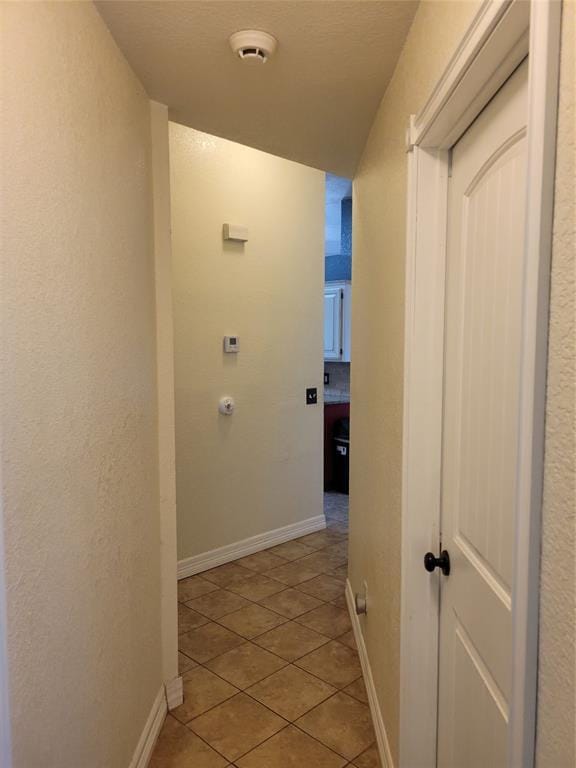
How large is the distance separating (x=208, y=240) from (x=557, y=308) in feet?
9.10

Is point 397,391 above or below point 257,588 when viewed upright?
above

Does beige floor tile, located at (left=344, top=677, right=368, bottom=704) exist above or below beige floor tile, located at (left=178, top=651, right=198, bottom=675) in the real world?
above

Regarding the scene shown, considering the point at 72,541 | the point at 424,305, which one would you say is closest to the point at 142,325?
the point at 72,541

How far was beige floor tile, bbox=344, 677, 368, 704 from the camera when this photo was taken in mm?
2141

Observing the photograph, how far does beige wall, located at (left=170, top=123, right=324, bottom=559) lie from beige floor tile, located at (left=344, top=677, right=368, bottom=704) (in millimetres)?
1383

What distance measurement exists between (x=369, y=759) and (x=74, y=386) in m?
1.60

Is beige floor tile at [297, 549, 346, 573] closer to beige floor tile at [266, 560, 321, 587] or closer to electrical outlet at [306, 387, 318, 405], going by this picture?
beige floor tile at [266, 560, 321, 587]

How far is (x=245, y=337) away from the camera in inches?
136

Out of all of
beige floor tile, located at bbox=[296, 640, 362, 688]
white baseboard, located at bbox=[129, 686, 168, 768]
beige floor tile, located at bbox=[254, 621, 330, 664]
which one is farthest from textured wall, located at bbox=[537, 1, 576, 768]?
beige floor tile, located at bbox=[254, 621, 330, 664]

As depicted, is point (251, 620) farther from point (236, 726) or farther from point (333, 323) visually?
point (333, 323)

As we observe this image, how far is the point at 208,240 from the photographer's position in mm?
3193

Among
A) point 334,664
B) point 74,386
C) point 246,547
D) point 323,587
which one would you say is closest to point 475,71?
point 74,386

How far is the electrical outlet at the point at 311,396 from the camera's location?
3.91m

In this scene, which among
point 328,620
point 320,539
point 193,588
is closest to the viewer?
point 328,620
